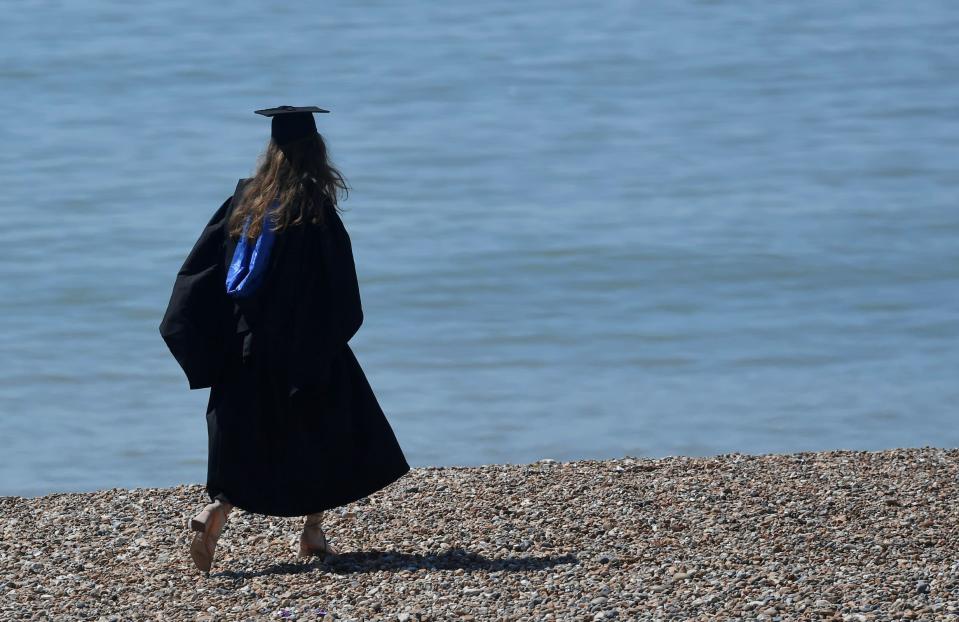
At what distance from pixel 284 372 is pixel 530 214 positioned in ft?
43.5

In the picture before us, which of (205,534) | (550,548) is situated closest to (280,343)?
(205,534)

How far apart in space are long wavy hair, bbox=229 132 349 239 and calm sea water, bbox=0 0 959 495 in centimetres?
84

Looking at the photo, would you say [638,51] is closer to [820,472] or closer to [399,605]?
[820,472]

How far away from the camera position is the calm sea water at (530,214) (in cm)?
1127

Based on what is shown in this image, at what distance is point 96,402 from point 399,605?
6914mm

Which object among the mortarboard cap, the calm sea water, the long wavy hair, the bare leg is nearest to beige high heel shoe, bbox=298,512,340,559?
the bare leg

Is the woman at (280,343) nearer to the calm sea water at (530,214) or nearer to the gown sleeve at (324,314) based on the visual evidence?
the gown sleeve at (324,314)

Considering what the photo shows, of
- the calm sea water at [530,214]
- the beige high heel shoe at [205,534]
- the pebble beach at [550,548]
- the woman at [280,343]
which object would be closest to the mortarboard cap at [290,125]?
the woman at [280,343]

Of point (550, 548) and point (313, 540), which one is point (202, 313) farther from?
point (550, 548)

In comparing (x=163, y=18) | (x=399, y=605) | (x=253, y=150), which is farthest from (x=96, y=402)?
(x=163, y=18)

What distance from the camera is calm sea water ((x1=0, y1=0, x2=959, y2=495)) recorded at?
11266mm

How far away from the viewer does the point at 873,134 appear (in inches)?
954

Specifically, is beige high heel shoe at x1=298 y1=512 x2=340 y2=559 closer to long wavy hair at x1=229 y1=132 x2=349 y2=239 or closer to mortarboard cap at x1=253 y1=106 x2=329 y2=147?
long wavy hair at x1=229 y1=132 x2=349 y2=239

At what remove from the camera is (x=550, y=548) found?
20.5ft
